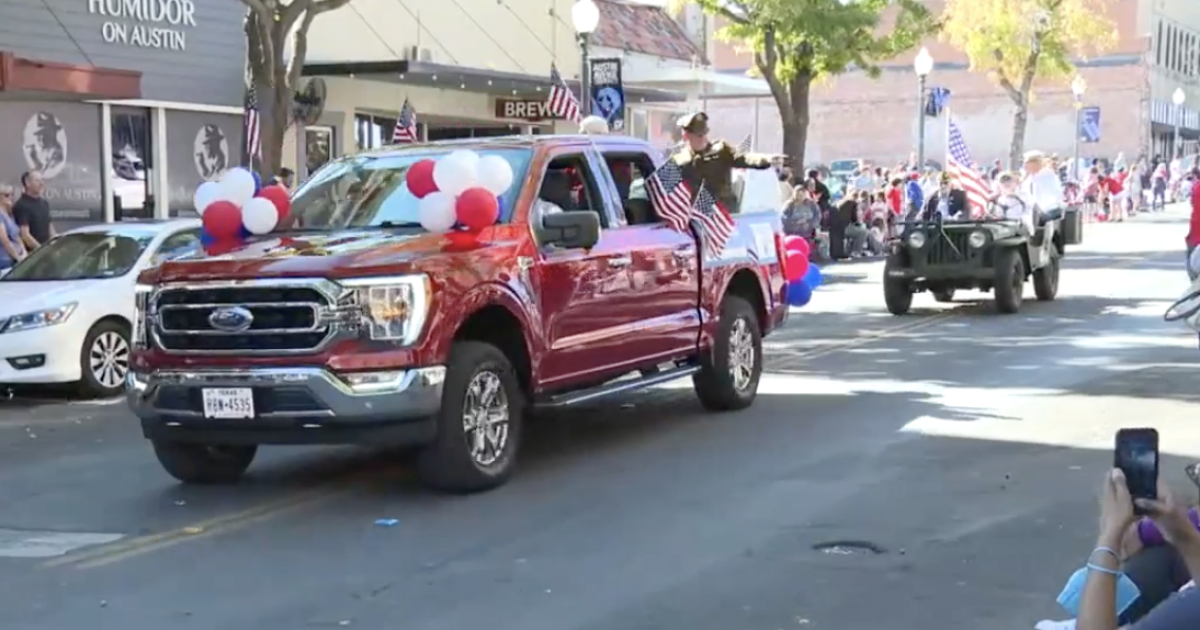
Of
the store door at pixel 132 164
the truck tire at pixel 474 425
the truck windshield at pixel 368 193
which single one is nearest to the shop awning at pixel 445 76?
the store door at pixel 132 164

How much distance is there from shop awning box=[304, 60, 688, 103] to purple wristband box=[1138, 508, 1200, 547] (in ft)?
65.5

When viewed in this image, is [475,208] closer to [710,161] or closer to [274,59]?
[710,161]

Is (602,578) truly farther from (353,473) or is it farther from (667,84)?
(667,84)

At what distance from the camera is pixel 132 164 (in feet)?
71.8

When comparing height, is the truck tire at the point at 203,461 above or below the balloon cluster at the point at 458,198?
below

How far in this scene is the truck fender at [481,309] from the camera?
802cm

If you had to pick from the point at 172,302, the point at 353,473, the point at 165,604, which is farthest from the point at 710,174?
the point at 165,604

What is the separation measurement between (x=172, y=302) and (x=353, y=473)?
1.63 meters


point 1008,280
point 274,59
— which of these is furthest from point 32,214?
point 1008,280

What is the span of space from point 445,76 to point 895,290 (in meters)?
9.80

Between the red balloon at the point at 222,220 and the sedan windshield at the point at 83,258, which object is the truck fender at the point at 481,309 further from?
the sedan windshield at the point at 83,258

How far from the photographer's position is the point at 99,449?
10289 mm

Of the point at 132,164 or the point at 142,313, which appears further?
the point at 132,164

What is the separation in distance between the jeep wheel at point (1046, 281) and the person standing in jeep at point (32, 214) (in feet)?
39.6
